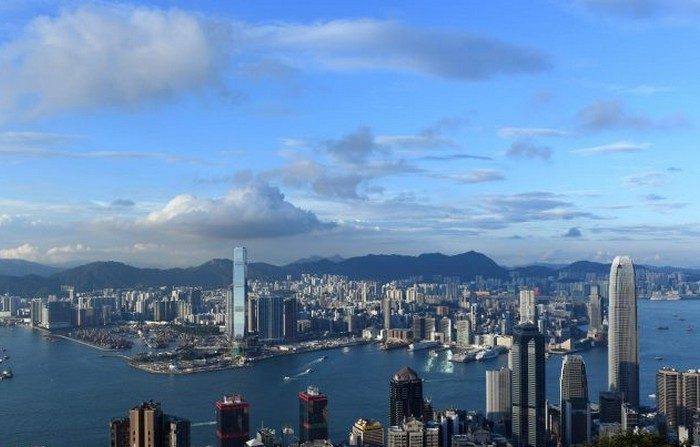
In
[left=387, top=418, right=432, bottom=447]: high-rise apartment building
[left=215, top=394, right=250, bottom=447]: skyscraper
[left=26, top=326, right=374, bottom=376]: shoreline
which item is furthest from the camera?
[left=26, top=326, right=374, bottom=376]: shoreline

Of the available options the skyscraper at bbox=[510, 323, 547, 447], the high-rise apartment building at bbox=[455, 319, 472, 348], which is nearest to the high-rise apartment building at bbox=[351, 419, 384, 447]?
the skyscraper at bbox=[510, 323, 547, 447]

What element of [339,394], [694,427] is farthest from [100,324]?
[694,427]

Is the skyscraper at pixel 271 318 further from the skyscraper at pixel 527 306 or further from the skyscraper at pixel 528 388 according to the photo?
the skyscraper at pixel 528 388

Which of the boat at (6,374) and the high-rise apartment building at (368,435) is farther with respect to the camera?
the boat at (6,374)

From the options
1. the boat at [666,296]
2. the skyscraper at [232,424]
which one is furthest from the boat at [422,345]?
the boat at [666,296]

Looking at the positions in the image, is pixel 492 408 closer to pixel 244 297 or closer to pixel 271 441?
pixel 271 441

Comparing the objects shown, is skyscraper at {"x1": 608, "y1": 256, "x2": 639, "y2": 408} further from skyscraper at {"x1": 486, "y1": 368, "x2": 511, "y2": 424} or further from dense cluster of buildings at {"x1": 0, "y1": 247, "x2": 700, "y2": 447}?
skyscraper at {"x1": 486, "y1": 368, "x2": 511, "y2": 424}
